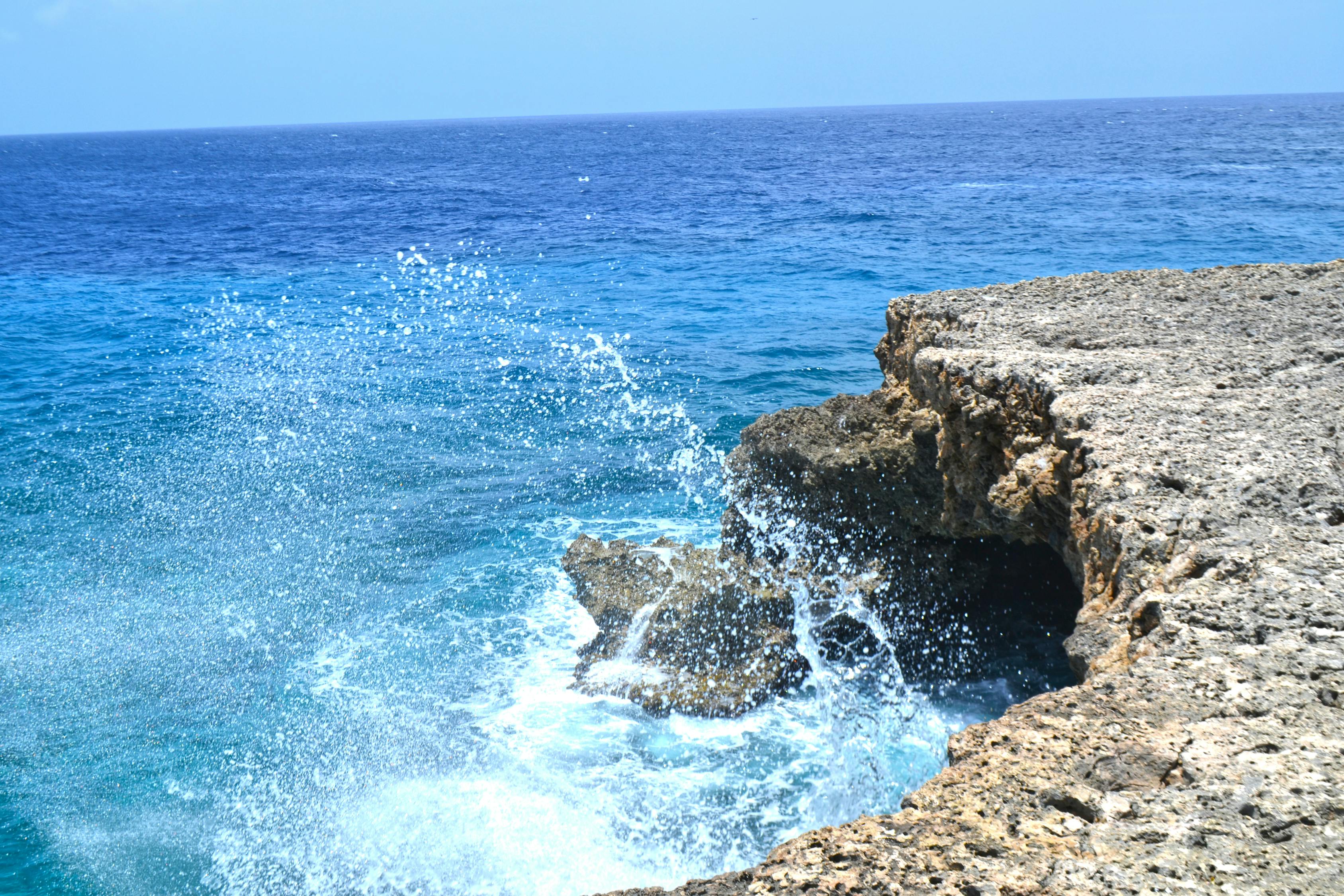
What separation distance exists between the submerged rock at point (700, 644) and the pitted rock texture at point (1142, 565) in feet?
5.17

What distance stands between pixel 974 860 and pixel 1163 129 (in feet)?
343

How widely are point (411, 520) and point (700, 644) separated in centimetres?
507

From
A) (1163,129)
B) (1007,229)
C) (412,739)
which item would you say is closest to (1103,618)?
(412,739)

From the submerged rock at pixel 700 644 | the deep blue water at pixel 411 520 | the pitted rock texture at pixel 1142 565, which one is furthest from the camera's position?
the submerged rock at pixel 700 644

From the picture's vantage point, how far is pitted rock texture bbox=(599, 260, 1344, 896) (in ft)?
8.41

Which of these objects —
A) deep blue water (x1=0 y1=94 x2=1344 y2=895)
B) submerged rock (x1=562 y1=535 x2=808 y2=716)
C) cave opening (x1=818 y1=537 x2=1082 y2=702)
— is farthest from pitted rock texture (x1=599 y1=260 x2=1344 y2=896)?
deep blue water (x1=0 y1=94 x2=1344 y2=895)

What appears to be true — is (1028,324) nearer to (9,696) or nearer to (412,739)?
(412,739)

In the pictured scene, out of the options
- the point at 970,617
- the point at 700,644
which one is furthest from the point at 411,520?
the point at 970,617

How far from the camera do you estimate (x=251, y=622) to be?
9.43m

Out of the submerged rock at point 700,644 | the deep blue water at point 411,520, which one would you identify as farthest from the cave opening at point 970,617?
Result: the submerged rock at point 700,644

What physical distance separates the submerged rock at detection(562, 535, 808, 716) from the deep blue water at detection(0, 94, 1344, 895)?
24cm

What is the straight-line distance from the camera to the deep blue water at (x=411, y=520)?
6.75 m

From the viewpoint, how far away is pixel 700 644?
8094 millimetres

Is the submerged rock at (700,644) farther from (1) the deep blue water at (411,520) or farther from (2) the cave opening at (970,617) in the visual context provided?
(2) the cave opening at (970,617)
